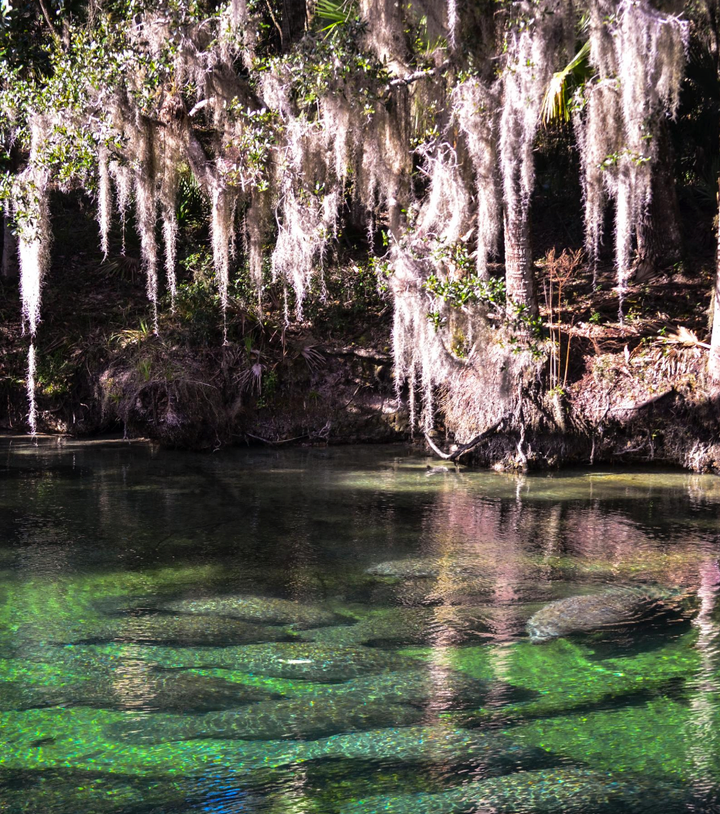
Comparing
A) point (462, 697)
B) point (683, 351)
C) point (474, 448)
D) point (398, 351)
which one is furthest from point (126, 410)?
point (462, 697)

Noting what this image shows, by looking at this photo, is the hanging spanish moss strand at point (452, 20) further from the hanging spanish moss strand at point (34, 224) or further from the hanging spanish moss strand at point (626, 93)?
the hanging spanish moss strand at point (34, 224)

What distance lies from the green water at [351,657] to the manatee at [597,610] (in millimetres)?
95

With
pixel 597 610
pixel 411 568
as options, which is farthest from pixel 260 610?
pixel 597 610

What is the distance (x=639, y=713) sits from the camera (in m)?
4.29

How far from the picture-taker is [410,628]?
5535 millimetres

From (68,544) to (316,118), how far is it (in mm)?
5896

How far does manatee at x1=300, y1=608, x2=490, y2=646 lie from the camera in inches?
210

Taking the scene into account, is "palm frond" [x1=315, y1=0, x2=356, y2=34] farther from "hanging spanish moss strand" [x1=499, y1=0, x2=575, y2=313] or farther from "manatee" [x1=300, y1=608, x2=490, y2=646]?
"manatee" [x1=300, y1=608, x2=490, y2=646]

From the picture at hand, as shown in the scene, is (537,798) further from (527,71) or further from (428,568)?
(527,71)

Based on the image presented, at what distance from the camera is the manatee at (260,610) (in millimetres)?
5680

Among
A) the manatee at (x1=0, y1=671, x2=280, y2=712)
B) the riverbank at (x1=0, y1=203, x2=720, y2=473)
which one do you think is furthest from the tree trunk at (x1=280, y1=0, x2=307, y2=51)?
the manatee at (x1=0, y1=671, x2=280, y2=712)

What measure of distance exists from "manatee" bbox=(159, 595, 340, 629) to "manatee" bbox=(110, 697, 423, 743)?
119cm

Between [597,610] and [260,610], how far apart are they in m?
2.15

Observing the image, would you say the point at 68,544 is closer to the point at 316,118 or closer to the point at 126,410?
the point at 126,410
